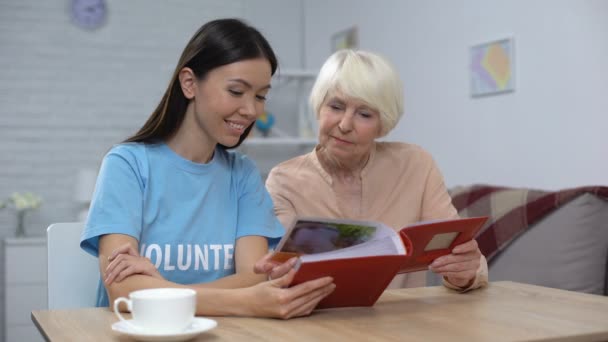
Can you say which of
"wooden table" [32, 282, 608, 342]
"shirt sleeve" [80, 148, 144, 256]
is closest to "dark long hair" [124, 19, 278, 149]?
"shirt sleeve" [80, 148, 144, 256]

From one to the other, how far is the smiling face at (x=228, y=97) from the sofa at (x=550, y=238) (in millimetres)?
1239

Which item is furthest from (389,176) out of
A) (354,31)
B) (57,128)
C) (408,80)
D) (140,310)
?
(57,128)

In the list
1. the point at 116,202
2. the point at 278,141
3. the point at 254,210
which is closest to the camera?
the point at 116,202

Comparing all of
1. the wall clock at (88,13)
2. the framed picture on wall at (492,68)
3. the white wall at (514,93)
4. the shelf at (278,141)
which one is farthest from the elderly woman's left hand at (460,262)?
the wall clock at (88,13)

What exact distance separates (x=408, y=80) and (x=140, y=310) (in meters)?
2.93

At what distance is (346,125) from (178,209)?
1.72 feet

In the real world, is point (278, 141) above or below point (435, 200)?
above

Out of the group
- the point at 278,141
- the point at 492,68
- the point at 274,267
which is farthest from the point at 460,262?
the point at 278,141

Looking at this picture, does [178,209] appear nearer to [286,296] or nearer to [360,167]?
[286,296]

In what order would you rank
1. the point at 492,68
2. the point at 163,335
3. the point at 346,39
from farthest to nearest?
the point at 346,39 → the point at 492,68 → the point at 163,335

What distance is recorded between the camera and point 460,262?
1.58 meters

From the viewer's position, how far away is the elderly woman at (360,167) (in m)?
1.96

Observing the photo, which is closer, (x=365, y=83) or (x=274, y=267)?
(x=274, y=267)

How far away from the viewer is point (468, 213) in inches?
112
